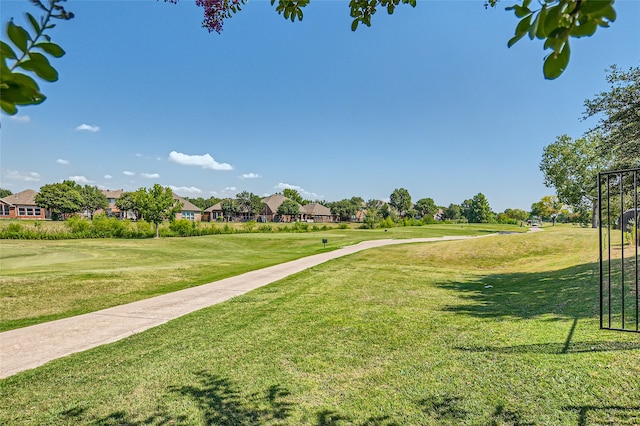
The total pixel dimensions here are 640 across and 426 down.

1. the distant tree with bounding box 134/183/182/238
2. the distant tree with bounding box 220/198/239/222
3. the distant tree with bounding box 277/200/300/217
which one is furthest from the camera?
the distant tree with bounding box 220/198/239/222

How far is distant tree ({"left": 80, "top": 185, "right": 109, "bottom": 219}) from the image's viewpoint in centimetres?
7219

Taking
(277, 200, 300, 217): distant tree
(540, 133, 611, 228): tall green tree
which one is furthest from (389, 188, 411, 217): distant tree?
(540, 133, 611, 228): tall green tree

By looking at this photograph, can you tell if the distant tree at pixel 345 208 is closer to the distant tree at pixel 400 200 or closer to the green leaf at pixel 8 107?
the distant tree at pixel 400 200

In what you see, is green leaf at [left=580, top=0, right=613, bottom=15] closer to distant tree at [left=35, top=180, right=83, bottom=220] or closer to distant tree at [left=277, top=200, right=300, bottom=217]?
distant tree at [left=277, top=200, right=300, bottom=217]

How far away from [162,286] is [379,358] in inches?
345

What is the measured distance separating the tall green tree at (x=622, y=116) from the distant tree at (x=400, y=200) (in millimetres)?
78550

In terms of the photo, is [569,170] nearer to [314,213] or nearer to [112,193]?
[314,213]

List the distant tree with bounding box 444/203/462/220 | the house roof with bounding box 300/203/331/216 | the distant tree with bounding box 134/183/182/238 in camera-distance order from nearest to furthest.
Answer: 1. the distant tree with bounding box 134/183/182/238
2. the house roof with bounding box 300/203/331/216
3. the distant tree with bounding box 444/203/462/220

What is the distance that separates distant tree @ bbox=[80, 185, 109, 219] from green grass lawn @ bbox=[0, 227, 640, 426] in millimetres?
81100

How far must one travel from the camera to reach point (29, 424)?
317 centimetres

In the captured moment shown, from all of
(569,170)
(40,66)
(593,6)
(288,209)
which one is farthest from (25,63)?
(288,209)

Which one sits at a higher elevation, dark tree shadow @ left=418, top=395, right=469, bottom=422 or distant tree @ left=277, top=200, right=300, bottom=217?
distant tree @ left=277, top=200, right=300, bottom=217

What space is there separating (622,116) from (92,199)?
91150mm

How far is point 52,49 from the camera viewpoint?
0.86 m
